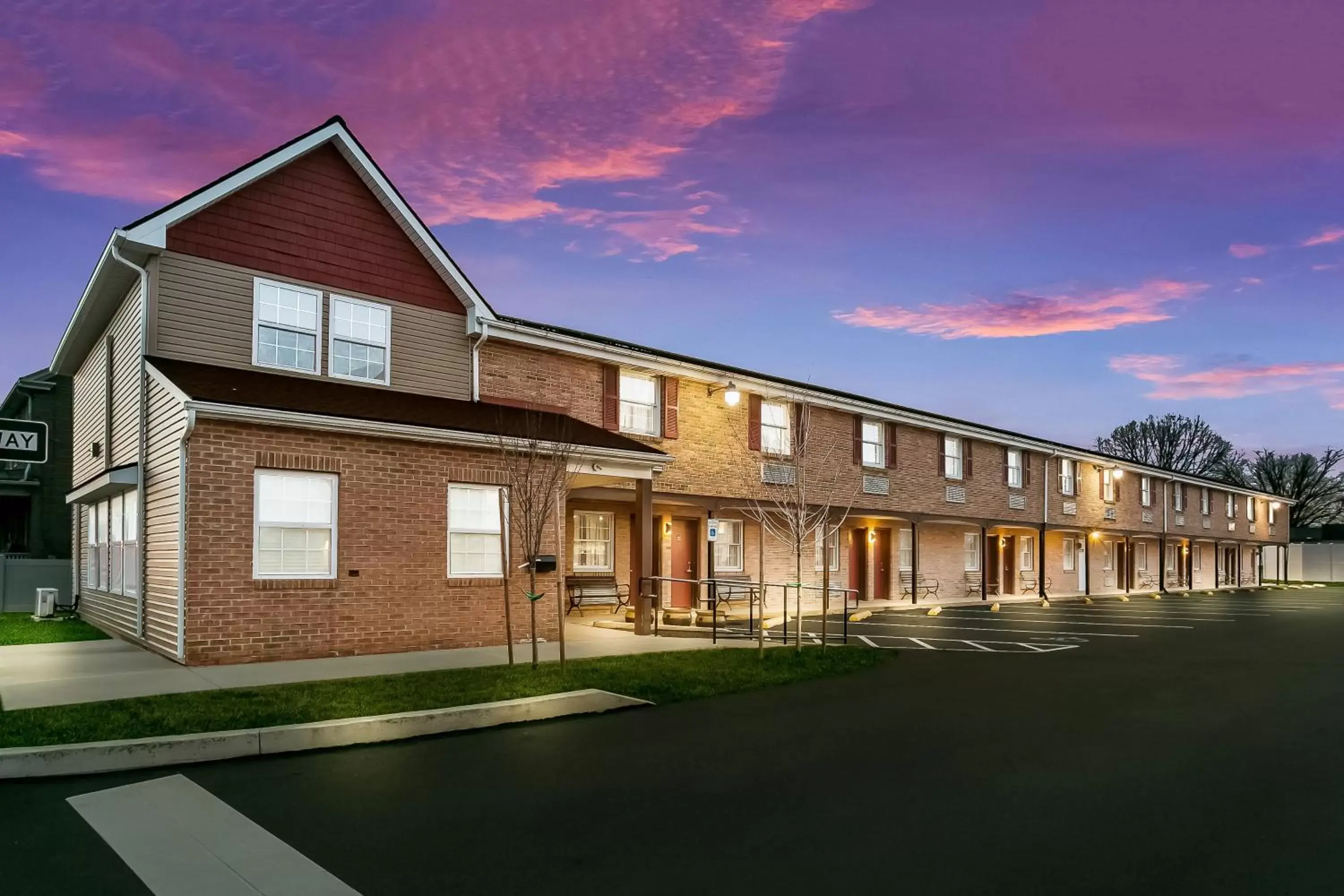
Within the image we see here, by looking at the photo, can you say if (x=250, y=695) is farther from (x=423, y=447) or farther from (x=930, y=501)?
(x=930, y=501)

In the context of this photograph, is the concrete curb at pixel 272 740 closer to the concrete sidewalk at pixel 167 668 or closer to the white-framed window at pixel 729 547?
the concrete sidewalk at pixel 167 668

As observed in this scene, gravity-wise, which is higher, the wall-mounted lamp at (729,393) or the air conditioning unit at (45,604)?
the wall-mounted lamp at (729,393)

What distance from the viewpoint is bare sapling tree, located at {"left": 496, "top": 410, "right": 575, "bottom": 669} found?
12055 mm

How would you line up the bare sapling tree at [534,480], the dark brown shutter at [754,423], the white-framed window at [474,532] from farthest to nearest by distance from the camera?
the dark brown shutter at [754,423], the white-framed window at [474,532], the bare sapling tree at [534,480]

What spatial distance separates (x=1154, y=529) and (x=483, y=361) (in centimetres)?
3998

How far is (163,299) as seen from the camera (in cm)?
1357

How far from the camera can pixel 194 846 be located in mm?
5551

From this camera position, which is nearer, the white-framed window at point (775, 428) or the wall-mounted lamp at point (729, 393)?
the wall-mounted lamp at point (729, 393)

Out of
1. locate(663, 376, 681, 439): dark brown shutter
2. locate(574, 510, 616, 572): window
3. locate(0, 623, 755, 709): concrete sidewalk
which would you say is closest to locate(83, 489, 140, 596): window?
locate(0, 623, 755, 709): concrete sidewalk

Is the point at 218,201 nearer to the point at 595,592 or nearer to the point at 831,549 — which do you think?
the point at 595,592

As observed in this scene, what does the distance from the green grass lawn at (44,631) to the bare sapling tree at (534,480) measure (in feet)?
24.3

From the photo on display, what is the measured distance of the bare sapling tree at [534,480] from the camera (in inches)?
475

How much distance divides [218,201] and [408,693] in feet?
28.0

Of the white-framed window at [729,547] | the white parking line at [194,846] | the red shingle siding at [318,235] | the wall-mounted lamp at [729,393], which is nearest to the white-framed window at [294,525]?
the red shingle siding at [318,235]
